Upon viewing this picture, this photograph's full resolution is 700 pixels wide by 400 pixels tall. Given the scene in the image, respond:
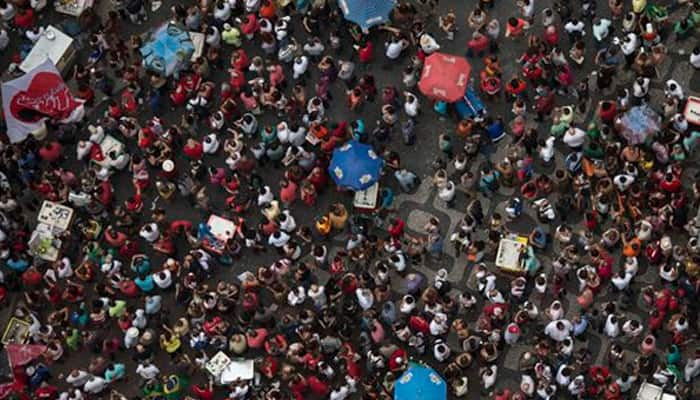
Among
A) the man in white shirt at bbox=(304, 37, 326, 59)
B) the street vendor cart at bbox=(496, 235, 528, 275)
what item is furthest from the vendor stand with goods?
the man in white shirt at bbox=(304, 37, 326, 59)

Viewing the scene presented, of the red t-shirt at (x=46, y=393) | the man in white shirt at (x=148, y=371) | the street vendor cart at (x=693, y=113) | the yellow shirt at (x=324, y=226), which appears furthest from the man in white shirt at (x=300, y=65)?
the red t-shirt at (x=46, y=393)

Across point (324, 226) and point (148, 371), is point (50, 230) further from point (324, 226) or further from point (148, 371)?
point (324, 226)

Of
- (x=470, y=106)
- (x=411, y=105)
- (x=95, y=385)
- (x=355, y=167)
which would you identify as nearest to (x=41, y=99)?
(x=95, y=385)

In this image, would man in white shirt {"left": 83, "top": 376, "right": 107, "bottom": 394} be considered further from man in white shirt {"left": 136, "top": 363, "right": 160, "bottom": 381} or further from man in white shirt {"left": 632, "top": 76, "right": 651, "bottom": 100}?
man in white shirt {"left": 632, "top": 76, "right": 651, "bottom": 100}

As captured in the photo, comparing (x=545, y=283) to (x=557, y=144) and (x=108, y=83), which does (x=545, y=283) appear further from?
(x=108, y=83)

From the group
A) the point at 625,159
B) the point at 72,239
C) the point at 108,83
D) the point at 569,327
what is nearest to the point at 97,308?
the point at 72,239

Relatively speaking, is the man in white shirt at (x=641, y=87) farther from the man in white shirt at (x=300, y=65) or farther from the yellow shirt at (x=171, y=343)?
the yellow shirt at (x=171, y=343)
